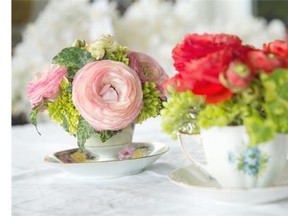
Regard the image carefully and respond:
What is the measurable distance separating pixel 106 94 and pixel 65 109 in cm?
9

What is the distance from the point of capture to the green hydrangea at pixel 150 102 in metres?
0.91

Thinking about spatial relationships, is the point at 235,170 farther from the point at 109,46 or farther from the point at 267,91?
the point at 109,46

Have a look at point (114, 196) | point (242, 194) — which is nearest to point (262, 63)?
point (242, 194)

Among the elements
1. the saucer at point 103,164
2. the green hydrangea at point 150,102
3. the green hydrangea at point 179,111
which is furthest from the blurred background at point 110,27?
the green hydrangea at point 179,111

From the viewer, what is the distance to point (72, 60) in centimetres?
89

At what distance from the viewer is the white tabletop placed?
68cm

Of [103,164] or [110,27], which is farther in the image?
[110,27]

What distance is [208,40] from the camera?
2.13 ft

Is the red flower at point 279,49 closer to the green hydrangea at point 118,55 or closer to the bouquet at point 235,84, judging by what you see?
the bouquet at point 235,84

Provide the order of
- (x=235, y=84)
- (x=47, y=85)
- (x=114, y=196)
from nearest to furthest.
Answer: (x=235, y=84) → (x=114, y=196) → (x=47, y=85)

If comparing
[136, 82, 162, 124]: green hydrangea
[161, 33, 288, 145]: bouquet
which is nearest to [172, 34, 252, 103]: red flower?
[161, 33, 288, 145]: bouquet

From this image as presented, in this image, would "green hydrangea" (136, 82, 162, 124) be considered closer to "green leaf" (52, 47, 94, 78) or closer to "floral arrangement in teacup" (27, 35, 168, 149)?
"floral arrangement in teacup" (27, 35, 168, 149)

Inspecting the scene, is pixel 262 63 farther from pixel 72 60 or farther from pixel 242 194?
pixel 72 60

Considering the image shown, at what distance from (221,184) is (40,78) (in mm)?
370
